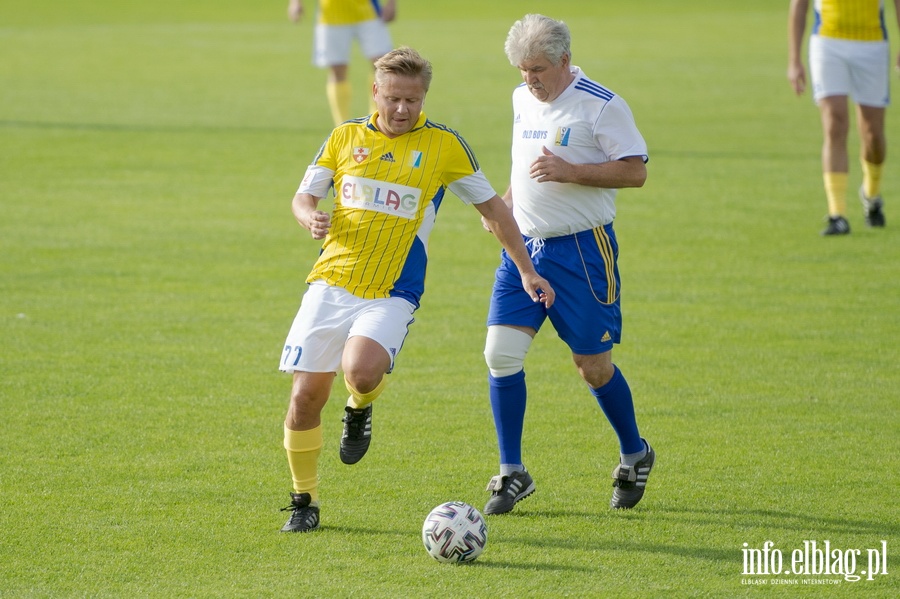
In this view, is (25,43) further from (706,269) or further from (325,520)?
(325,520)

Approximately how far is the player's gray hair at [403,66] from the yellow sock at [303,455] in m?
1.52

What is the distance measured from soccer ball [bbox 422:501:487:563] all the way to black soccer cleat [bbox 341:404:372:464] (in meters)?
0.85

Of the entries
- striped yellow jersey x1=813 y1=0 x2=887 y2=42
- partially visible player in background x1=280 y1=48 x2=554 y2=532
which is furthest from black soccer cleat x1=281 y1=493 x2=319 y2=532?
striped yellow jersey x1=813 y1=0 x2=887 y2=42

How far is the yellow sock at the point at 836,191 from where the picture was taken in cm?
1148

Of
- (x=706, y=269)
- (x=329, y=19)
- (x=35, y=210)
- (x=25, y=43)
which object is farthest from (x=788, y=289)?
→ (x=25, y=43)

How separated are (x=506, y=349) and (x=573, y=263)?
0.48 meters

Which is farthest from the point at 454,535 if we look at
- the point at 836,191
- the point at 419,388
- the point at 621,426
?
the point at 836,191

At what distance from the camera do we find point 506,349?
574 cm

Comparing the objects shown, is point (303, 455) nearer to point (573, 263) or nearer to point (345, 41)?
point (573, 263)

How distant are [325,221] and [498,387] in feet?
3.93

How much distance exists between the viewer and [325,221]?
5160mm

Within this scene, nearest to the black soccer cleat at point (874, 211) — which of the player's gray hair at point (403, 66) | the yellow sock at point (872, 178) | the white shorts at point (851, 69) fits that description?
the yellow sock at point (872, 178)

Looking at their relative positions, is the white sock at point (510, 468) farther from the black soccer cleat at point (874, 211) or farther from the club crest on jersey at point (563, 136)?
the black soccer cleat at point (874, 211)

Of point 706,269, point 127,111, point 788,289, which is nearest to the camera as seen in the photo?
point 788,289
